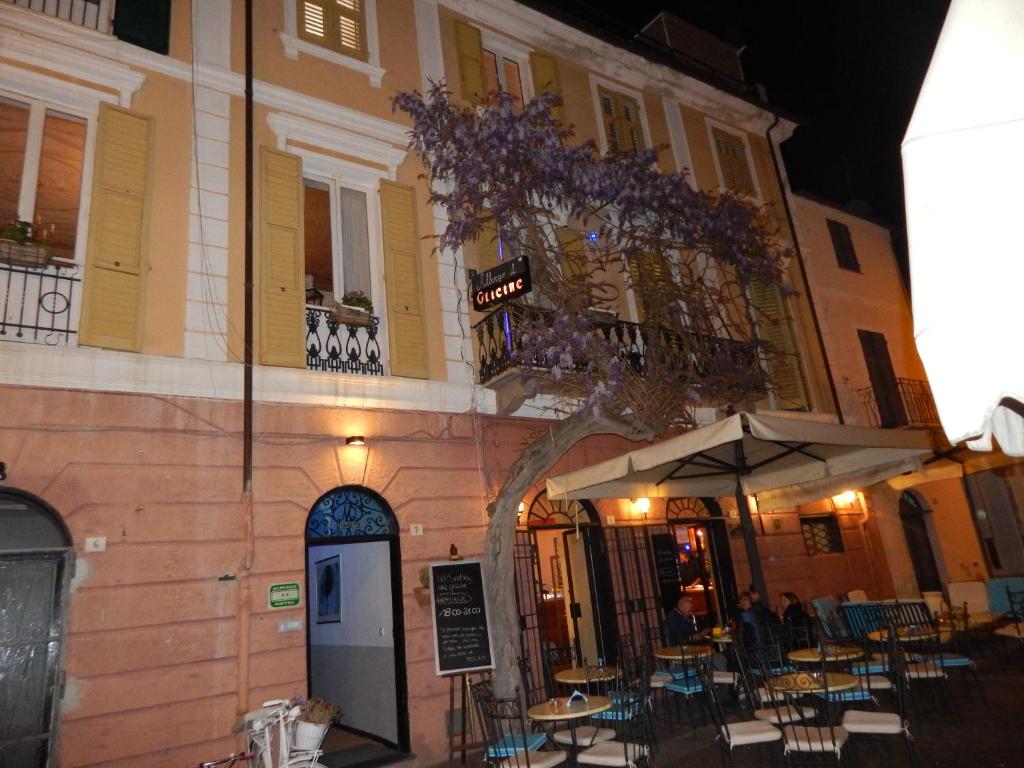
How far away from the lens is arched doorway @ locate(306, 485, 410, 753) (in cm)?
740

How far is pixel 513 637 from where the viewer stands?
744 cm

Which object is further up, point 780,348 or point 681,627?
point 780,348

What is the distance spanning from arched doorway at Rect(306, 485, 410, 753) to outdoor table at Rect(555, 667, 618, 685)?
5.79 ft

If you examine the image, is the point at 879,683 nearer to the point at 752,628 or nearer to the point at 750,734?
the point at 752,628

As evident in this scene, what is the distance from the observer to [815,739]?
4.90m

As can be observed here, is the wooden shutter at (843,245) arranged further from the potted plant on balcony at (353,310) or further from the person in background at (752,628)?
the potted plant on balcony at (353,310)

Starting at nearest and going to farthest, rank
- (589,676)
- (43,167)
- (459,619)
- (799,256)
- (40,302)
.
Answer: (40,302), (589,676), (459,619), (43,167), (799,256)

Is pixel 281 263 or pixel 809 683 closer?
pixel 809 683

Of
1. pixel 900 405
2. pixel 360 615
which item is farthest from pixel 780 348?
pixel 360 615

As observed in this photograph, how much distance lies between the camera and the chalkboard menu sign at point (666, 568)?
1009cm

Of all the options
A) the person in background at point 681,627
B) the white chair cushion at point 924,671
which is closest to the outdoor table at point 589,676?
the person in background at point 681,627

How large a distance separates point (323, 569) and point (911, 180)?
31.0ft

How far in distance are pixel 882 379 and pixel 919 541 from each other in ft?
12.8

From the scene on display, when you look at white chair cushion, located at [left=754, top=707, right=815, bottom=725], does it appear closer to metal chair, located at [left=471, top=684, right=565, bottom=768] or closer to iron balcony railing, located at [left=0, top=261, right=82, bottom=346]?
metal chair, located at [left=471, top=684, right=565, bottom=768]
